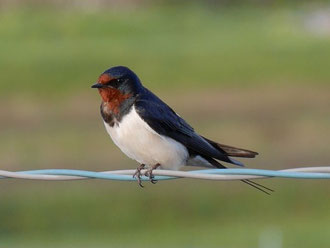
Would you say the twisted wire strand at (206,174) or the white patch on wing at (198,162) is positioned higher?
the white patch on wing at (198,162)

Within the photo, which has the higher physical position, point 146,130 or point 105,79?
point 105,79

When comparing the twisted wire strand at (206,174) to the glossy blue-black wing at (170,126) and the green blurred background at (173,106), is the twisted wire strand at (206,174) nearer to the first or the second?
the glossy blue-black wing at (170,126)

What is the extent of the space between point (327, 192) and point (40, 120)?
8.61 metres

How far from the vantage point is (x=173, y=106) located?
21.2 meters

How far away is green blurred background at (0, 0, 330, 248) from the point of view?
12062 millimetres

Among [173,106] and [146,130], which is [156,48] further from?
[146,130]

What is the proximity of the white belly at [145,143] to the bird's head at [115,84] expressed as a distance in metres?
0.11

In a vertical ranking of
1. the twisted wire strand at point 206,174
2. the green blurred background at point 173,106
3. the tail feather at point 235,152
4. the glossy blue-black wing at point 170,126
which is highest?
the green blurred background at point 173,106

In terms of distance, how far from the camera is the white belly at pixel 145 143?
525 centimetres

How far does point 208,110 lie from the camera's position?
20812 millimetres

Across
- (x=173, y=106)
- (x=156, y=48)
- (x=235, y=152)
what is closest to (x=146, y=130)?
(x=235, y=152)

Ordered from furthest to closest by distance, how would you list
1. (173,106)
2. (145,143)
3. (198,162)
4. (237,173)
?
(173,106) < (198,162) < (145,143) < (237,173)

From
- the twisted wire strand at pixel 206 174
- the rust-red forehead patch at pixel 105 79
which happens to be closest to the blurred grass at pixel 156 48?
the rust-red forehead patch at pixel 105 79

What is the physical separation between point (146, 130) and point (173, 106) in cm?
1592
